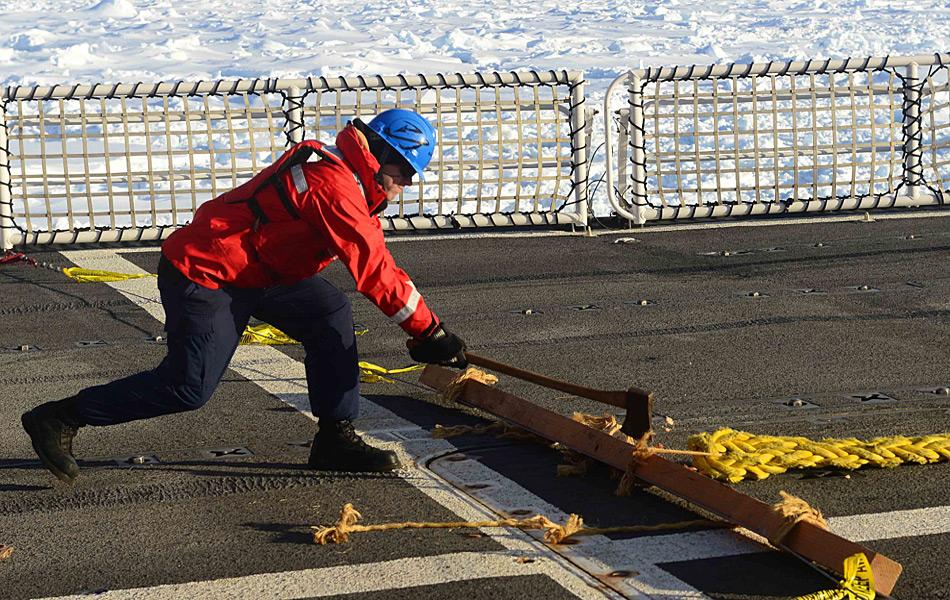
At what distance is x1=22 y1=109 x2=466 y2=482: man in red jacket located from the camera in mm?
5531

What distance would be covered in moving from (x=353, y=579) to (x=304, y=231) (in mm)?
1480

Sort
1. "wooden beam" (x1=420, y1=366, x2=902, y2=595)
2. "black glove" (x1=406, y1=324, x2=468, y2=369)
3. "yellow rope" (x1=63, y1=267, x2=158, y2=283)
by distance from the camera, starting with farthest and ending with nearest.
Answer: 1. "yellow rope" (x1=63, y1=267, x2=158, y2=283)
2. "black glove" (x1=406, y1=324, x2=468, y2=369)
3. "wooden beam" (x1=420, y1=366, x2=902, y2=595)

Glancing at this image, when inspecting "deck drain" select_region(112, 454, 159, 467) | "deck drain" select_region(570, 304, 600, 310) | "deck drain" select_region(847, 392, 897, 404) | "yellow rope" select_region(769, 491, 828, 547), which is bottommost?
"deck drain" select_region(570, 304, 600, 310)

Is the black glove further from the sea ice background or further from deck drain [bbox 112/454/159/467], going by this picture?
the sea ice background

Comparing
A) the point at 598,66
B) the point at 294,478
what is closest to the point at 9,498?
the point at 294,478

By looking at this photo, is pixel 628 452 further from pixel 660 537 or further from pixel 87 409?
pixel 87 409

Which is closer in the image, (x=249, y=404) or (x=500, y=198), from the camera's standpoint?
(x=249, y=404)

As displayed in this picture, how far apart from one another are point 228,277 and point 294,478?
87 centimetres

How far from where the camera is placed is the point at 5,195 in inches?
534

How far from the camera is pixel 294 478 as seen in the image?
235 inches

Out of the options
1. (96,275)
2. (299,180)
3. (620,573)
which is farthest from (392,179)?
(96,275)

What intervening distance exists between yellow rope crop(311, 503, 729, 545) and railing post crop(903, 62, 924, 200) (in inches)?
428

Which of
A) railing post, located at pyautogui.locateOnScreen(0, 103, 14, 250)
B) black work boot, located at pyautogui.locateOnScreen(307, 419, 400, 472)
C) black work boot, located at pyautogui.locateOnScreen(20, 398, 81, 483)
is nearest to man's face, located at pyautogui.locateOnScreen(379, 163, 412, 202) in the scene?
black work boot, located at pyautogui.locateOnScreen(307, 419, 400, 472)

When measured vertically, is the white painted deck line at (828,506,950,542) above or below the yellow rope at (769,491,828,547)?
below
